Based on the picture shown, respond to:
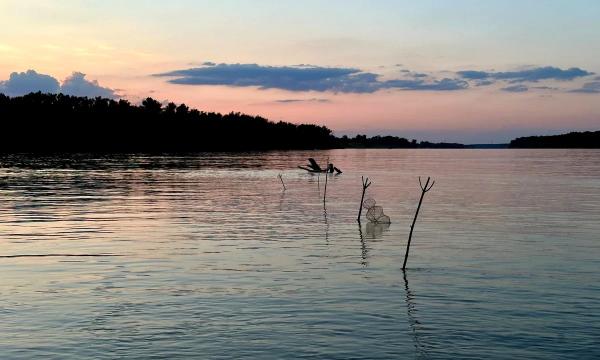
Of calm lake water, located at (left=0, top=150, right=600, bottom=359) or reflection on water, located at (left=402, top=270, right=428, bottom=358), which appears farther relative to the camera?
calm lake water, located at (left=0, top=150, right=600, bottom=359)

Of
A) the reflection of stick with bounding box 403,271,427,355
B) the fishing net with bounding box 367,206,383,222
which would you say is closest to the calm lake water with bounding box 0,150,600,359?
the reflection of stick with bounding box 403,271,427,355

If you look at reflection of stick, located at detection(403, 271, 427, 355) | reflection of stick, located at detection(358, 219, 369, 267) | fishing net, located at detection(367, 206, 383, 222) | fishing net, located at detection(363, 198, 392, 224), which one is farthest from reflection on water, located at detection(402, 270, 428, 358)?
fishing net, located at detection(367, 206, 383, 222)

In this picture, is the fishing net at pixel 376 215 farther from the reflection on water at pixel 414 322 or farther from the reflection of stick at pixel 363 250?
the reflection on water at pixel 414 322

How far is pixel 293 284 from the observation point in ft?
71.7

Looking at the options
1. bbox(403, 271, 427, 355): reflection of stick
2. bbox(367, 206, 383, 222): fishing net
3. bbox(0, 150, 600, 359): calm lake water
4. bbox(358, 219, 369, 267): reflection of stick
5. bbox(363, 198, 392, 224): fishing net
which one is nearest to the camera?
bbox(403, 271, 427, 355): reflection of stick

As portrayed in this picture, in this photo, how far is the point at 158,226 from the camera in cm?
3681

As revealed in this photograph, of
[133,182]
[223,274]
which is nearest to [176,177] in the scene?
[133,182]

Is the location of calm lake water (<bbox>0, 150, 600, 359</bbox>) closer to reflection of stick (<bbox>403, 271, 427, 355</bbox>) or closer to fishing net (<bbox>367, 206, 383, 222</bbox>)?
reflection of stick (<bbox>403, 271, 427, 355</bbox>)

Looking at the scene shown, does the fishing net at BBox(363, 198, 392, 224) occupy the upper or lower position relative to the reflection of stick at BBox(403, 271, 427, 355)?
upper

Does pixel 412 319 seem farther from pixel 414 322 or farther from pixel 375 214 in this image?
pixel 375 214

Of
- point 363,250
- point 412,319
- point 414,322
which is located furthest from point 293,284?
point 363,250

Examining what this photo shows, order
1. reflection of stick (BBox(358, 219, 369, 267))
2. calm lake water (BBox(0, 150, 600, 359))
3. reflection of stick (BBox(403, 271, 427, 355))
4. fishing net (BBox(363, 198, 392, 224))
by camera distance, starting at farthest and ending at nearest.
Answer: fishing net (BBox(363, 198, 392, 224)) < reflection of stick (BBox(358, 219, 369, 267)) < calm lake water (BBox(0, 150, 600, 359)) < reflection of stick (BBox(403, 271, 427, 355))

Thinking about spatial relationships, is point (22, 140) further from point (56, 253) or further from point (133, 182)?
point (56, 253)

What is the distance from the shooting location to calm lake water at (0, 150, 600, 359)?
15.5 meters
